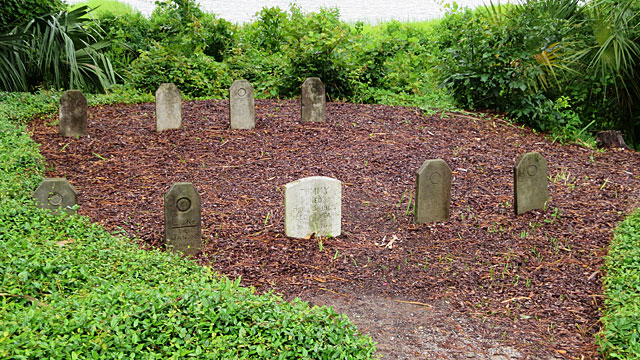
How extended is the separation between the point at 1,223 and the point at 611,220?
5974 mm

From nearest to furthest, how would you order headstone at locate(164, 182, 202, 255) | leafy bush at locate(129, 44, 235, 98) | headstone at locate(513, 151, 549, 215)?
1. headstone at locate(164, 182, 202, 255)
2. headstone at locate(513, 151, 549, 215)
3. leafy bush at locate(129, 44, 235, 98)

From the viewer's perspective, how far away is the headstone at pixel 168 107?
8805 mm

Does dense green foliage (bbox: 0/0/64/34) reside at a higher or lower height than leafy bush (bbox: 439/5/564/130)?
higher

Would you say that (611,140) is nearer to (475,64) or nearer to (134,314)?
(475,64)

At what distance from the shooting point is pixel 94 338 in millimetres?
2979

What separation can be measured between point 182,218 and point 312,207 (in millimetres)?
1272

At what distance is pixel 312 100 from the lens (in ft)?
30.8

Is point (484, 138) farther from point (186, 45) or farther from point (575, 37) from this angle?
point (186, 45)

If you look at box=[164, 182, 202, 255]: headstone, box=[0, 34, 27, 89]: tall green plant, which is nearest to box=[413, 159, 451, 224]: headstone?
box=[164, 182, 202, 255]: headstone

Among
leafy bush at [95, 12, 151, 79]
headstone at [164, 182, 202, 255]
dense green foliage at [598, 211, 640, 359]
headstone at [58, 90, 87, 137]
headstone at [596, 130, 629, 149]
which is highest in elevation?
leafy bush at [95, 12, 151, 79]

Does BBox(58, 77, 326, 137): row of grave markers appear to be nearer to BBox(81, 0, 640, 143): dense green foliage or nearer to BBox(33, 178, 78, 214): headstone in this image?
BBox(81, 0, 640, 143): dense green foliage

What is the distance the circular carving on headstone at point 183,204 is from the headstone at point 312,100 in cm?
456

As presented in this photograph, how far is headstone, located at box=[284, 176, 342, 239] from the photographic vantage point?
559cm

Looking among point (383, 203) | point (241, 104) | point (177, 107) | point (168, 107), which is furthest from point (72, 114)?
point (383, 203)
